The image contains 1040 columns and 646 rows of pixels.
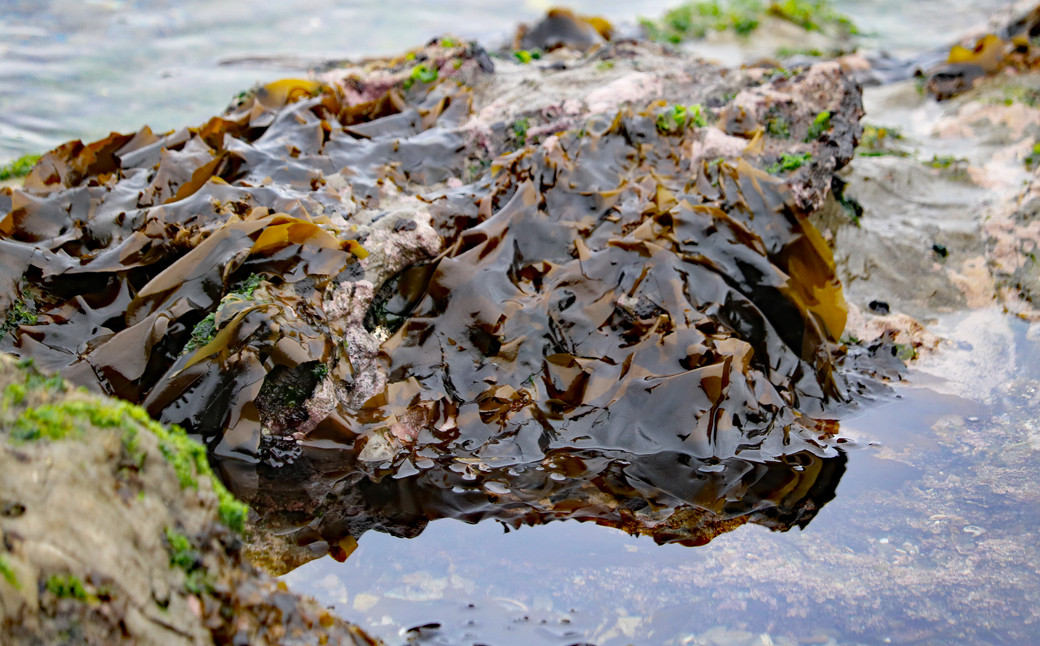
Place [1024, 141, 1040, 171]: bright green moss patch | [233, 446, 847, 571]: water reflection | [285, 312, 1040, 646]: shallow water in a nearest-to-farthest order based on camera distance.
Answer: [285, 312, 1040, 646]: shallow water
[233, 446, 847, 571]: water reflection
[1024, 141, 1040, 171]: bright green moss patch

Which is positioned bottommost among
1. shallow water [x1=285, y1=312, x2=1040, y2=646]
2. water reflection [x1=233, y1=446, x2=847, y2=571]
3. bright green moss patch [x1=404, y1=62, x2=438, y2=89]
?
shallow water [x1=285, y1=312, x2=1040, y2=646]

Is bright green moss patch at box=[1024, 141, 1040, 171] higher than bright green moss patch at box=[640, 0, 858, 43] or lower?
lower

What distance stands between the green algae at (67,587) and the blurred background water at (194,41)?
4.38 metres

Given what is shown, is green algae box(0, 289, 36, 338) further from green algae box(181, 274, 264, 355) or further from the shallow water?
the shallow water

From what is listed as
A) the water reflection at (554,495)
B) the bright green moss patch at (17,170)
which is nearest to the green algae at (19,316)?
the water reflection at (554,495)

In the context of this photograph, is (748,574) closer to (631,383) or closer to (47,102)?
(631,383)

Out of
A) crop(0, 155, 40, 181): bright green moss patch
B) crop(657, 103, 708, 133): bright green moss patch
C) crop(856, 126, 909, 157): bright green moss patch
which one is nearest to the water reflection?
crop(657, 103, 708, 133): bright green moss patch

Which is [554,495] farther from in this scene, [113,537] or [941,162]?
[941,162]

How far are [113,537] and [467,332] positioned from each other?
157cm

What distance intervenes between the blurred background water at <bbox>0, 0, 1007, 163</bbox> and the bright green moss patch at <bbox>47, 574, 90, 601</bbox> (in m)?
4.38

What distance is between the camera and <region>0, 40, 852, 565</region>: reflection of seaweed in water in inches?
96.3

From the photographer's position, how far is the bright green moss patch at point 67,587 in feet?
4.07

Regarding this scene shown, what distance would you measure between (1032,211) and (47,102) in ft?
21.5

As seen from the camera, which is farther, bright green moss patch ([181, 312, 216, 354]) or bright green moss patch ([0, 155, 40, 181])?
bright green moss patch ([0, 155, 40, 181])
